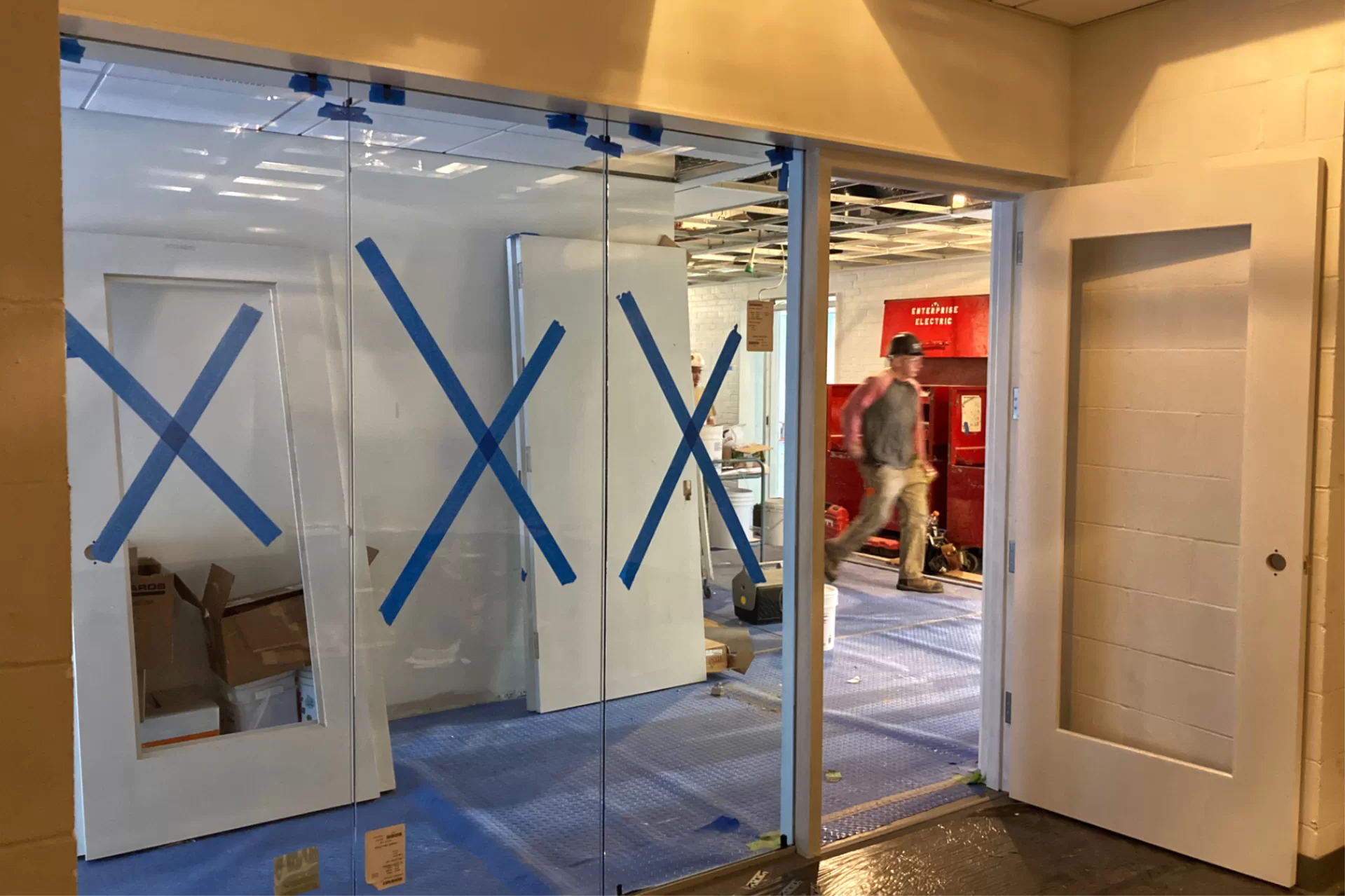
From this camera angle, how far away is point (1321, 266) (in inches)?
119

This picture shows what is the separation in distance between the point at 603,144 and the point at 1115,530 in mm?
2219

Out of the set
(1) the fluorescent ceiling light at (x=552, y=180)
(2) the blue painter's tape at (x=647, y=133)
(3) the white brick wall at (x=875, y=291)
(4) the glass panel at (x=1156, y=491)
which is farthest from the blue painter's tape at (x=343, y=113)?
(3) the white brick wall at (x=875, y=291)

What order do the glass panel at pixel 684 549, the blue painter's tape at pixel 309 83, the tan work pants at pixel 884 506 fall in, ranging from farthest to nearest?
1. the tan work pants at pixel 884 506
2. the glass panel at pixel 684 549
3. the blue painter's tape at pixel 309 83

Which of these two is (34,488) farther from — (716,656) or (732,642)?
(732,642)

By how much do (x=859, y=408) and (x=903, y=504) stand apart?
A: 155 cm

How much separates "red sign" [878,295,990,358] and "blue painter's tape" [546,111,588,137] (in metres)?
6.08

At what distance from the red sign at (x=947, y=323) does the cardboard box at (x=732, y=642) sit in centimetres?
459

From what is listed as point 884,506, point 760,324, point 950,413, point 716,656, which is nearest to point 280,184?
point 760,324

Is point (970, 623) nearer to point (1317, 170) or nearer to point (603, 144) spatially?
point (1317, 170)

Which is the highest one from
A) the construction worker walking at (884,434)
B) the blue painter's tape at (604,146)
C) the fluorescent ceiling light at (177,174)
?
the blue painter's tape at (604,146)

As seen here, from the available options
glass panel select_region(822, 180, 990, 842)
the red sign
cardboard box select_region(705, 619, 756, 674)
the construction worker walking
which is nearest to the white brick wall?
glass panel select_region(822, 180, 990, 842)

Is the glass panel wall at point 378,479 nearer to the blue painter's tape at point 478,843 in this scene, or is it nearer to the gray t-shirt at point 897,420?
the blue painter's tape at point 478,843

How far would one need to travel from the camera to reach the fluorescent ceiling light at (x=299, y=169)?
3.01 meters

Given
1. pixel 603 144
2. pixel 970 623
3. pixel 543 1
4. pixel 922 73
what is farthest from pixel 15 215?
pixel 970 623
